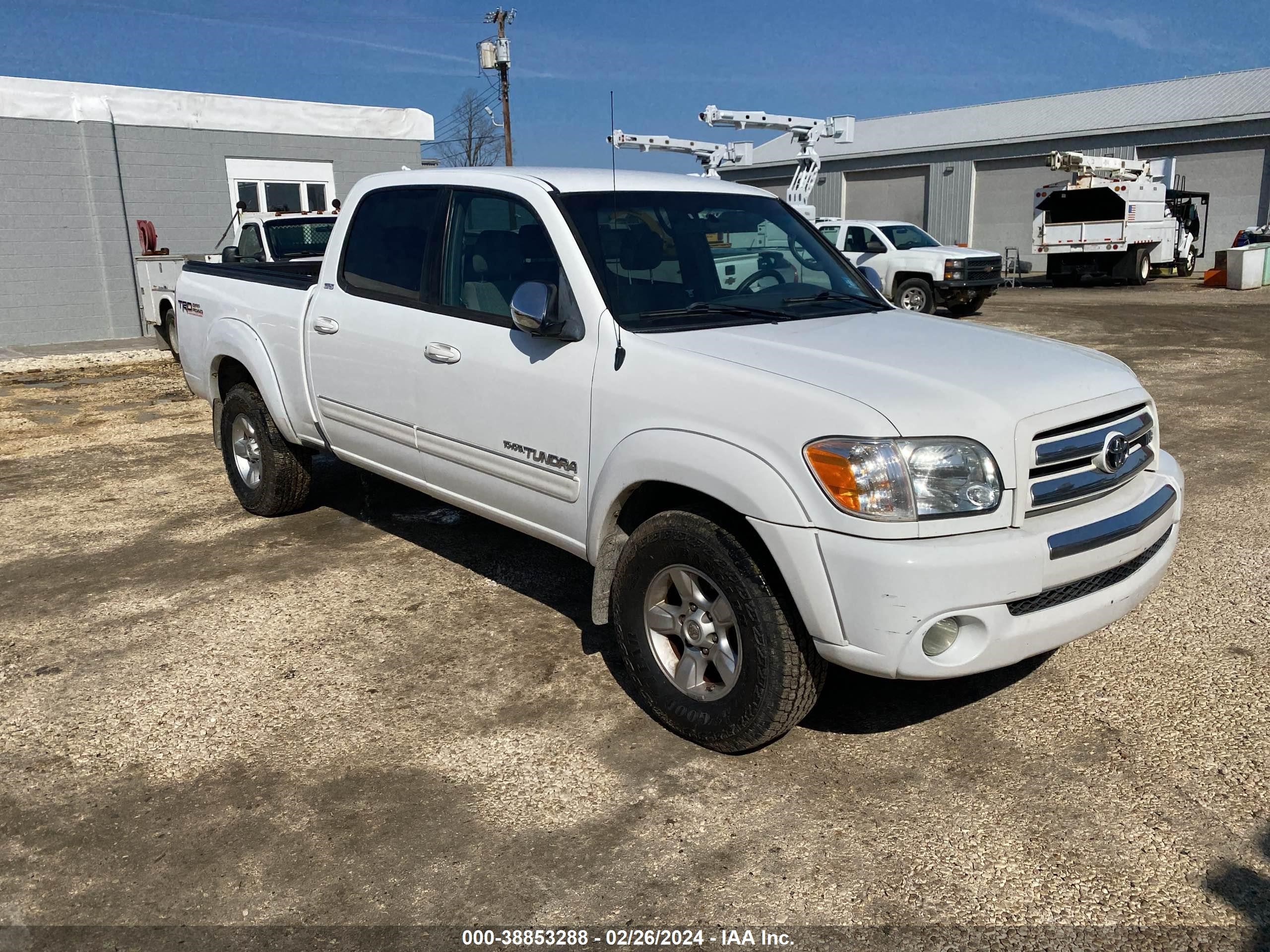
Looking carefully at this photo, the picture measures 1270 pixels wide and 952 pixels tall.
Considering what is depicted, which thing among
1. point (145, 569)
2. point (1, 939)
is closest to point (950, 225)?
point (145, 569)

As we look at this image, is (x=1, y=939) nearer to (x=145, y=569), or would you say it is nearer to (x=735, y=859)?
(x=735, y=859)

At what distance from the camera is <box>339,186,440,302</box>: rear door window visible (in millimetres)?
4715

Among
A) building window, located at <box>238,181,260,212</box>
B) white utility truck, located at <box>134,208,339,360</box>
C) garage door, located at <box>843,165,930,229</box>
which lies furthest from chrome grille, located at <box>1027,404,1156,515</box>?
garage door, located at <box>843,165,930,229</box>

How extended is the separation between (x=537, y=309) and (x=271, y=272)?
2883 mm

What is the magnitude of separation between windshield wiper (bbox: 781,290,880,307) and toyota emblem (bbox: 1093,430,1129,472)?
1363 mm

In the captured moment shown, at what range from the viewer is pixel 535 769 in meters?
3.52

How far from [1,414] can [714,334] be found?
960cm

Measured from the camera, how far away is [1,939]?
2723 millimetres

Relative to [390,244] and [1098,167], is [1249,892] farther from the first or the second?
[1098,167]

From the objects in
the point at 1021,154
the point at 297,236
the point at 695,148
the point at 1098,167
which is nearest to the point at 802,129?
the point at 695,148

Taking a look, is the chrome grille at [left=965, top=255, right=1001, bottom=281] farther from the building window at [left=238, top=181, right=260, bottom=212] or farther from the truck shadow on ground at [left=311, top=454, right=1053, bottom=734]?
the truck shadow on ground at [left=311, top=454, right=1053, bottom=734]

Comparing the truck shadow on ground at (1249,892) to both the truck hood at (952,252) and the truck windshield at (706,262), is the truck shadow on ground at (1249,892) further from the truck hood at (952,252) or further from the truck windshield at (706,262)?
the truck hood at (952,252)

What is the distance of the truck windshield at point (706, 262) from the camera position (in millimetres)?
3943

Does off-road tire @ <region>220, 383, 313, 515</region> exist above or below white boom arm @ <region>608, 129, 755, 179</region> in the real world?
below
